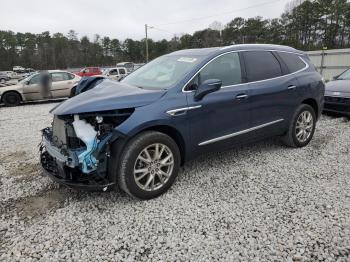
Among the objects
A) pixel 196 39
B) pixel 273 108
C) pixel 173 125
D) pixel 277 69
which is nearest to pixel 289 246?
pixel 173 125

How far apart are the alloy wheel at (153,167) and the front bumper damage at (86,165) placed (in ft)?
1.10

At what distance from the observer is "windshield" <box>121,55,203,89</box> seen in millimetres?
3816

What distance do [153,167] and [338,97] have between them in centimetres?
599

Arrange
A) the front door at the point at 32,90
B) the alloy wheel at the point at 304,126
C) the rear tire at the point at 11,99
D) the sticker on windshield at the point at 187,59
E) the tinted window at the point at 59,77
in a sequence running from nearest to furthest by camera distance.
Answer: the sticker on windshield at the point at 187,59
the alloy wheel at the point at 304,126
the rear tire at the point at 11,99
the front door at the point at 32,90
the tinted window at the point at 59,77

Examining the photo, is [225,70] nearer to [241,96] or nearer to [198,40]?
[241,96]

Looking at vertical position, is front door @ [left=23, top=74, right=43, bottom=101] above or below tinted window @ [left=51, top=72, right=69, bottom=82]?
below

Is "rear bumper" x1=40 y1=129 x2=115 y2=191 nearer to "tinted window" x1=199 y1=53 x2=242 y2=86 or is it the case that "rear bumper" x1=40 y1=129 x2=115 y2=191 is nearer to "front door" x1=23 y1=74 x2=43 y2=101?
"tinted window" x1=199 y1=53 x2=242 y2=86

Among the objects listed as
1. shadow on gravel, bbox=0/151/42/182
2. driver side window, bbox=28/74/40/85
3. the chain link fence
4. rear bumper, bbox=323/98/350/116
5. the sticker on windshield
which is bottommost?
shadow on gravel, bbox=0/151/42/182

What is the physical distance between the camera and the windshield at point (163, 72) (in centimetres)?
382

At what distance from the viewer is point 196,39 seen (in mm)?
65500

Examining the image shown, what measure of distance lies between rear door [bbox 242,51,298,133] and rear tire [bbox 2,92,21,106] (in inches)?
428

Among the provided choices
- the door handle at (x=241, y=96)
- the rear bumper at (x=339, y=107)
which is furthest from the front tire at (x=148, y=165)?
the rear bumper at (x=339, y=107)

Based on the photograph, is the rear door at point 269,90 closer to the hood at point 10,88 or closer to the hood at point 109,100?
the hood at point 109,100

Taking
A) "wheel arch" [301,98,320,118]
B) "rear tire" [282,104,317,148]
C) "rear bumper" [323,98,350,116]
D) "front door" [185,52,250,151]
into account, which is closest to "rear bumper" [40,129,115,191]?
"front door" [185,52,250,151]
